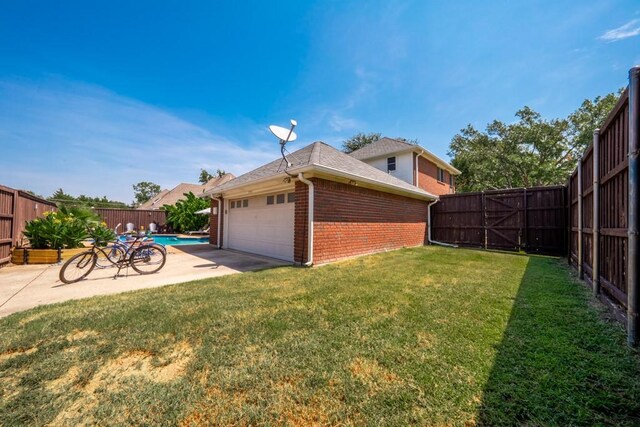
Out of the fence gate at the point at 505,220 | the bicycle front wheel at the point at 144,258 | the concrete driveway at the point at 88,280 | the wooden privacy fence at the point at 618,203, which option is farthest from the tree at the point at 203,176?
the wooden privacy fence at the point at 618,203

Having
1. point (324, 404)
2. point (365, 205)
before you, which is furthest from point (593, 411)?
point (365, 205)

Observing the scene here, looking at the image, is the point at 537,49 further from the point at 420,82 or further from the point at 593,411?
the point at 593,411

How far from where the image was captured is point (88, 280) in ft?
17.1

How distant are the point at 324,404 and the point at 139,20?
952 centimetres

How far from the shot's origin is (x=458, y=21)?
7.02m

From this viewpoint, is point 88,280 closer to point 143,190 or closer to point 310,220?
point 310,220

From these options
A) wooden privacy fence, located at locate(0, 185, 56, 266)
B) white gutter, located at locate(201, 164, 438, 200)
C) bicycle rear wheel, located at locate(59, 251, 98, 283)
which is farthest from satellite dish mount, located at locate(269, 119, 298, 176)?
wooden privacy fence, located at locate(0, 185, 56, 266)

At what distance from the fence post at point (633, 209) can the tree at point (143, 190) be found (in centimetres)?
8589

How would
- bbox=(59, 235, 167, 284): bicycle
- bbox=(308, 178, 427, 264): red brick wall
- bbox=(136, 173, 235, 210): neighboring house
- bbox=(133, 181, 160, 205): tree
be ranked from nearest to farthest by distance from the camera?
bbox=(59, 235, 167, 284): bicycle < bbox=(308, 178, 427, 264): red brick wall < bbox=(136, 173, 235, 210): neighboring house < bbox=(133, 181, 160, 205): tree

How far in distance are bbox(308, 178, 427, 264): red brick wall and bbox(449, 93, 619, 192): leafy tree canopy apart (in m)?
16.6

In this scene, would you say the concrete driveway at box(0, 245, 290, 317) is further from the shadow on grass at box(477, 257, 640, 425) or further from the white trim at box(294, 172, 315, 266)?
the shadow on grass at box(477, 257, 640, 425)

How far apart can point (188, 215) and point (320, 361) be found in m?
20.3

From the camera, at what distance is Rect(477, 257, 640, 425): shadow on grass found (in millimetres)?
1589

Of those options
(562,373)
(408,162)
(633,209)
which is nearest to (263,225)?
(562,373)
